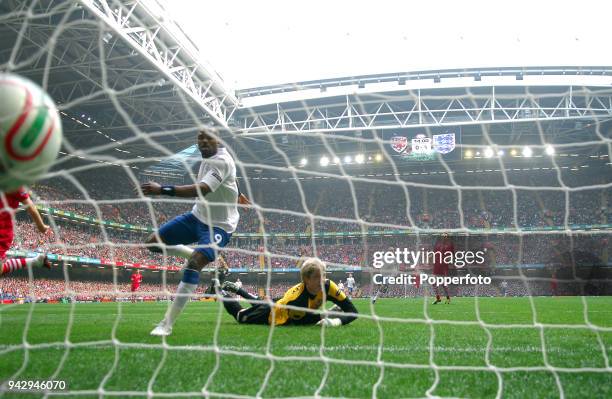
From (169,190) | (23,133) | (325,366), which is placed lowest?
(325,366)

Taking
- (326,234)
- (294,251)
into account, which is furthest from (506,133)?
(294,251)

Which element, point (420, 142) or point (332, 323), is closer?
point (332, 323)

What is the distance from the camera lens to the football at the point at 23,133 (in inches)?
89.7

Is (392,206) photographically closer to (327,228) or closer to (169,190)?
(327,228)

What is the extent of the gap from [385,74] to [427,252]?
9550 millimetres

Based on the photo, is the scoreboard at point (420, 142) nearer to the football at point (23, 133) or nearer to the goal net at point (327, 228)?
the goal net at point (327, 228)

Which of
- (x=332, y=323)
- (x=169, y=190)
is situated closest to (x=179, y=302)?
(x=169, y=190)

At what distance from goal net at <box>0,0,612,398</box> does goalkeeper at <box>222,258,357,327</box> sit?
184mm

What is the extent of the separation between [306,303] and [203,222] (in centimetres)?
128

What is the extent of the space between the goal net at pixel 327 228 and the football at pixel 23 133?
0.18 m

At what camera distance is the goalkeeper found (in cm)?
468

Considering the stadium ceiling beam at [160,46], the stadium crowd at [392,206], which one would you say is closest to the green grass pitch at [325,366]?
the stadium ceiling beam at [160,46]

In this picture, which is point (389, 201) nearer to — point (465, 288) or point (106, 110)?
point (465, 288)

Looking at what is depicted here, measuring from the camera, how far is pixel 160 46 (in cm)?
1850
